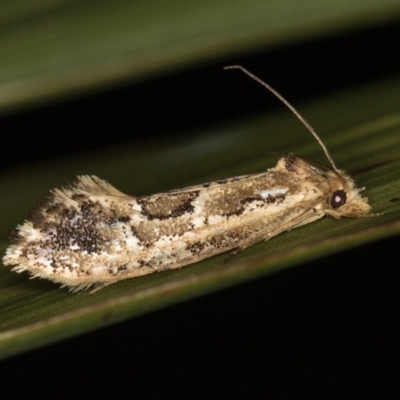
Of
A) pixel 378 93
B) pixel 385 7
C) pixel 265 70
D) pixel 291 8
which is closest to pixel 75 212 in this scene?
pixel 291 8

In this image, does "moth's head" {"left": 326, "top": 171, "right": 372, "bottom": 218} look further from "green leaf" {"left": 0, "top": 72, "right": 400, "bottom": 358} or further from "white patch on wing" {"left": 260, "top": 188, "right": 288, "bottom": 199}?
"white patch on wing" {"left": 260, "top": 188, "right": 288, "bottom": 199}

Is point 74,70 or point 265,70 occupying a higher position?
point 265,70

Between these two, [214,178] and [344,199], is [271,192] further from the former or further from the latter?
[214,178]

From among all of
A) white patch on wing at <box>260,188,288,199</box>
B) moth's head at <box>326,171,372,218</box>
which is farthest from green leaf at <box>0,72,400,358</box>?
white patch on wing at <box>260,188,288,199</box>

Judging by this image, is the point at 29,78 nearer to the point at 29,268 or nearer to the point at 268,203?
the point at 29,268

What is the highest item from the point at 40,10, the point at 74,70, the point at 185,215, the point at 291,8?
the point at 40,10

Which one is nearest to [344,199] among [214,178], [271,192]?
[271,192]

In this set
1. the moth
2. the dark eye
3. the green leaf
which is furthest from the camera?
the dark eye
